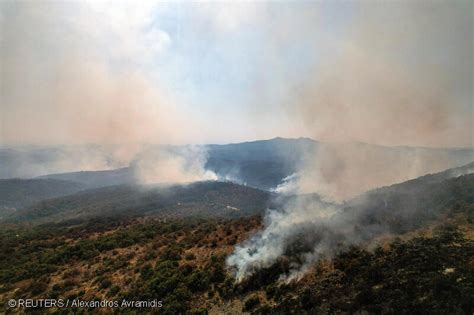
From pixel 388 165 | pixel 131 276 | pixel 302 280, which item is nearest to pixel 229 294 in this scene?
pixel 302 280

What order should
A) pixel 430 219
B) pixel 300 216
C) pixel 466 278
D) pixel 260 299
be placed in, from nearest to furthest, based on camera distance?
1. pixel 466 278
2. pixel 260 299
3. pixel 430 219
4. pixel 300 216

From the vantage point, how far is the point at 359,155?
432 feet

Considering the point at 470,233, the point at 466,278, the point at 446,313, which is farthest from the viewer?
the point at 470,233

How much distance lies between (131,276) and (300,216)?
96.7 ft

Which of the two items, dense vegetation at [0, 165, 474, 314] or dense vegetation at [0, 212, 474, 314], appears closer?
dense vegetation at [0, 212, 474, 314]

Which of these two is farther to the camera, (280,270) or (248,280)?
(280,270)

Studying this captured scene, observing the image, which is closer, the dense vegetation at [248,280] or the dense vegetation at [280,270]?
the dense vegetation at [248,280]

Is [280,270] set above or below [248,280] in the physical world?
above

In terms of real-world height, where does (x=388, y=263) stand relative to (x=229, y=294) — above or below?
above

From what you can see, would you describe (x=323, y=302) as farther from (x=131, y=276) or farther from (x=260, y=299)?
(x=131, y=276)

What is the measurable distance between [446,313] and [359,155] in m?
121

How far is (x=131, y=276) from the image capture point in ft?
124

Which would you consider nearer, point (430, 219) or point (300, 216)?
point (430, 219)

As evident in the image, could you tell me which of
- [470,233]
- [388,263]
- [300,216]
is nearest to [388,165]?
[300,216]
